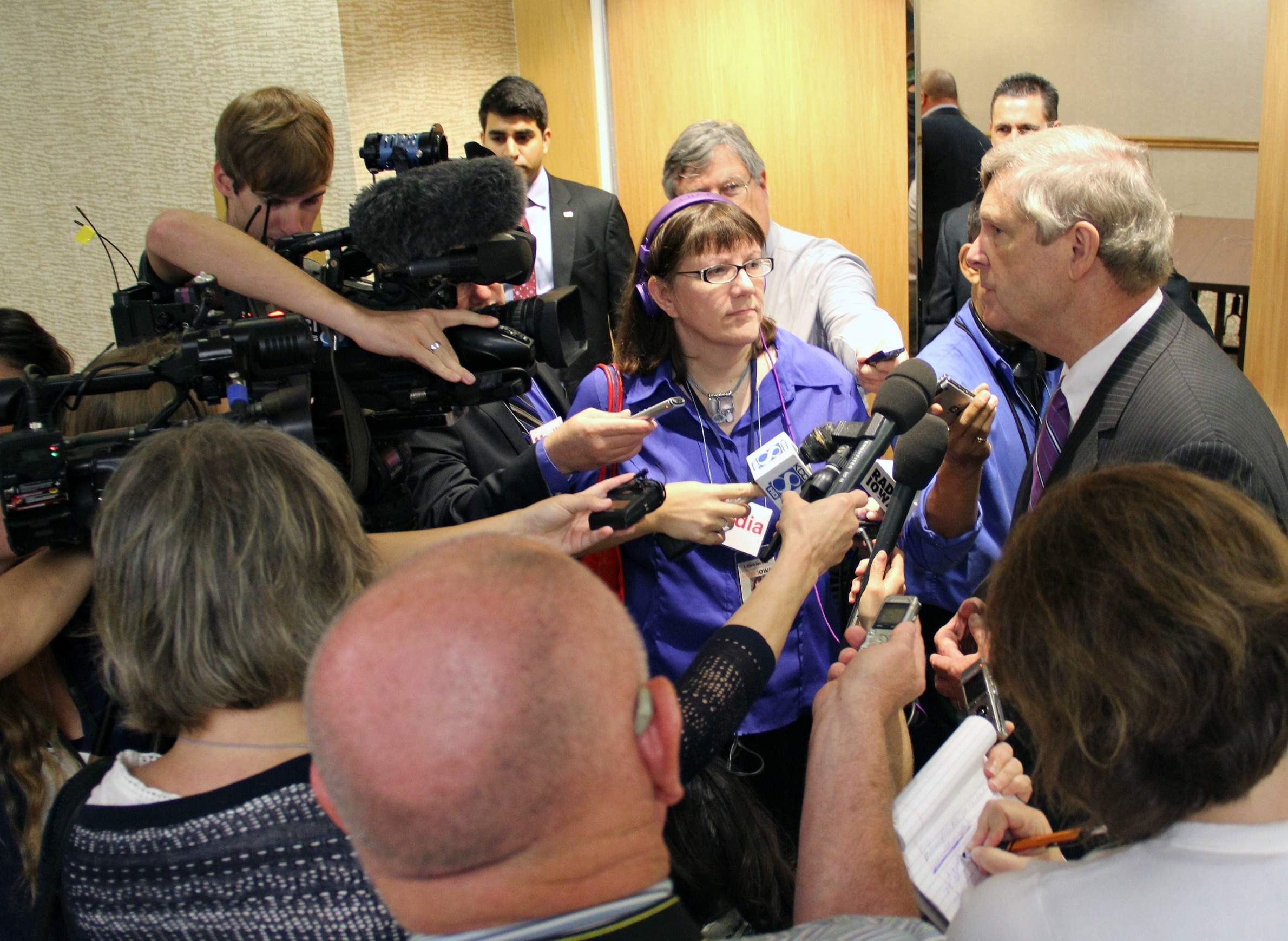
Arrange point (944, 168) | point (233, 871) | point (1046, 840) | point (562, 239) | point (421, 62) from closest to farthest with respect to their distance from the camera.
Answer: point (233, 871) < point (1046, 840) < point (562, 239) < point (421, 62) < point (944, 168)

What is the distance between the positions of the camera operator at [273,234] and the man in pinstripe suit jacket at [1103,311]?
96cm

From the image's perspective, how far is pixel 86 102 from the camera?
366 cm

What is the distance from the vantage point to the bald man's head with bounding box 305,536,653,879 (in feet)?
2.30

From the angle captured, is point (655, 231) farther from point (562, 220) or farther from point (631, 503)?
point (562, 220)

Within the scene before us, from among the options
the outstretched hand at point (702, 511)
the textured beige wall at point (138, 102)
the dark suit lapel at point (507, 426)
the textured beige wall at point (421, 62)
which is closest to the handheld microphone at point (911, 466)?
the outstretched hand at point (702, 511)

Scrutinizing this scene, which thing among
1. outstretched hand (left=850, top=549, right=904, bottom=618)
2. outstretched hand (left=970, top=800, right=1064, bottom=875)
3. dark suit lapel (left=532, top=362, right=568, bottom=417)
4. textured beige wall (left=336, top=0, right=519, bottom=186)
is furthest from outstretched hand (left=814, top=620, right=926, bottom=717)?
textured beige wall (left=336, top=0, right=519, bottom=186)

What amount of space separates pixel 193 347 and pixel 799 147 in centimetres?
300

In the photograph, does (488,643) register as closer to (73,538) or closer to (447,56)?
(73,538)

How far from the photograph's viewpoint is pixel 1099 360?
1784 mm

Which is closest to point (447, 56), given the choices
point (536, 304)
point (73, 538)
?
point (536, 304)

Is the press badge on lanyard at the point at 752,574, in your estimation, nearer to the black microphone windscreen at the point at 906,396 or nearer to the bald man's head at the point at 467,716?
the black microphone windscreen at the point at 906,396

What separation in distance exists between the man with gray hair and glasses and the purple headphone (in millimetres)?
692

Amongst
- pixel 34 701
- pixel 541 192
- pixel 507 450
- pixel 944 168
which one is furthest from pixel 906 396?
pixel 944 168

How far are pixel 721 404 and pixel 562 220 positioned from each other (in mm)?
1974
